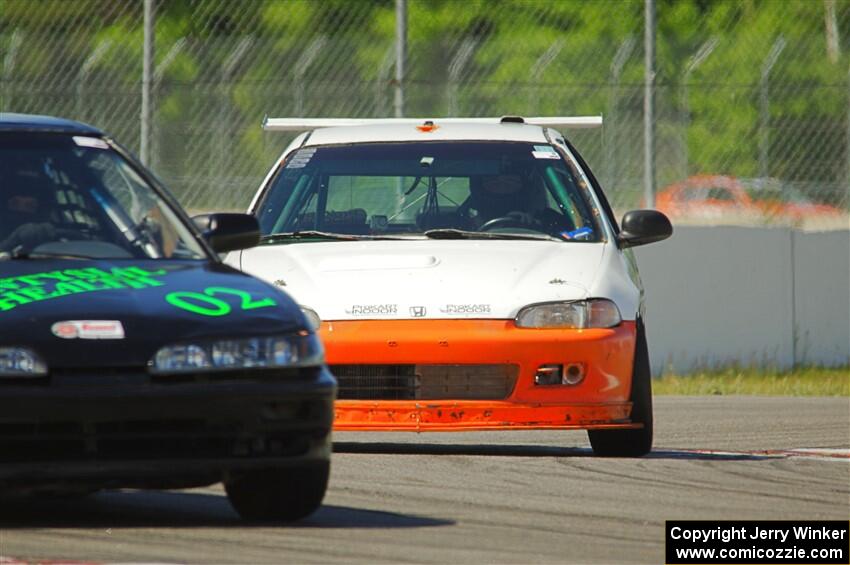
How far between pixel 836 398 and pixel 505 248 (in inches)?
219

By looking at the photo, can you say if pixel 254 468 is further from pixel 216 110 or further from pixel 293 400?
pixel 216 110

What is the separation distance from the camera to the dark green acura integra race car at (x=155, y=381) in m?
6.20

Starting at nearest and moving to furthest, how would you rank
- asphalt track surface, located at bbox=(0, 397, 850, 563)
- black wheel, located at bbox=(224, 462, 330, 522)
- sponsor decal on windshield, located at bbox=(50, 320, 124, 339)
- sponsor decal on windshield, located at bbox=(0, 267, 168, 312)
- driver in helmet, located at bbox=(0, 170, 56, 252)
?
asphalt track surface, located at bbox=(0, 397, 850, 563) < sponsor decal on windshield, located at bbox=(50, 320, 124, 339) < sponsor decal on windshield, located at bbox=(0, 267, 168, 312) < black wheel, located at bbox=(224, 462, 330, 522) < driver in helmet, located at bbox=(0, 170, 56, 252)

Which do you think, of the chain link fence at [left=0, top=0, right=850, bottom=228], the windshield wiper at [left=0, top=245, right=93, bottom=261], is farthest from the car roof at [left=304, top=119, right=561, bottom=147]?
the chain link fence at [left=0, top=0, right=850, bottom=228]

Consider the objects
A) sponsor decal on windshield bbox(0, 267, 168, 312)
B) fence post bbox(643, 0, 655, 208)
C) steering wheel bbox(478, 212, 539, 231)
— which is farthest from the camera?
fence post bbox(643, 0, 655, 208)

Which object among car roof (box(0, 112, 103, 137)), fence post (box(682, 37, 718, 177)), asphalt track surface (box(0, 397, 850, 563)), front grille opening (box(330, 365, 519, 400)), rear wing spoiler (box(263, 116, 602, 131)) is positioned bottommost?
asphalt track surface (box(0, 397, 850, 563))

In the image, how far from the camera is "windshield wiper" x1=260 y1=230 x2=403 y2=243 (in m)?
9.85

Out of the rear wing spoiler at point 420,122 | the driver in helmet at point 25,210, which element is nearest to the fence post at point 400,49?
the rear wing spoiler at point 420,122

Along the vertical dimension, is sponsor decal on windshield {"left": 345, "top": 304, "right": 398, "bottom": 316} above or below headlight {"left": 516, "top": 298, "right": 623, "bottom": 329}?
above

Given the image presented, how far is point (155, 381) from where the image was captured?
6.29m

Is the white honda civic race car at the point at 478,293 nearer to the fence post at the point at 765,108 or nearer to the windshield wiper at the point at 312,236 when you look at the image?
the windshield wiper at the point at 312,236

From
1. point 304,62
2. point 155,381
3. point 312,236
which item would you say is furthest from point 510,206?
point 304,62

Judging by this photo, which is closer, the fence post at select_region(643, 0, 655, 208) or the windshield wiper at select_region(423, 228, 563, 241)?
the windshield wiper at select_region(423, 228, 563, 241)

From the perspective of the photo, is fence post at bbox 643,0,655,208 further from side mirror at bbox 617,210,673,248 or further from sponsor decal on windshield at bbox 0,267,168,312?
sponsor decal on windshield at bbox 0,267,168,312
